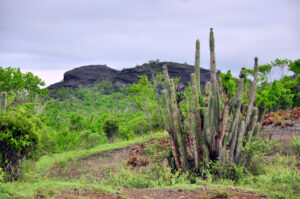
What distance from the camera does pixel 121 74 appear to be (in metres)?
89.4

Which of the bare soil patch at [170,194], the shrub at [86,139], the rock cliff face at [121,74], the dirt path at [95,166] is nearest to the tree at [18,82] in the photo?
the shrub at [86,139]

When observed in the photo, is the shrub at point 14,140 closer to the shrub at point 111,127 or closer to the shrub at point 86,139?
the shrub at point 86,139

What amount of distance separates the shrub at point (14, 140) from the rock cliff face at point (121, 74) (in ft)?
230

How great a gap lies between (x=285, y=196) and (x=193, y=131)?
8.74 ft

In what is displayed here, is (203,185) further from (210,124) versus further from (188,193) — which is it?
(210,124)

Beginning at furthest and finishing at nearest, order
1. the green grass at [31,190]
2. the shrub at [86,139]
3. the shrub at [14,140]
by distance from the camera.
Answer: the shrub at [86,139]
the shrub at [14,140]
the green grass at [31,190]

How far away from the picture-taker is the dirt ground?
5668 mm

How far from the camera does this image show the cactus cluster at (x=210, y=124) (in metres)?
7.50

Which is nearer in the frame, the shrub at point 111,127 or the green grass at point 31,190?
the green grass at point 31,190

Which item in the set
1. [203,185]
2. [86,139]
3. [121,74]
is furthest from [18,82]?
[121,74]

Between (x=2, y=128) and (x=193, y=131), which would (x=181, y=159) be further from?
(x=2, y=128)

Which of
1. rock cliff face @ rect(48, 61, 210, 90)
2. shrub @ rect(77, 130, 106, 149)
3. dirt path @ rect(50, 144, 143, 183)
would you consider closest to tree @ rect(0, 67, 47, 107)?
shrub @ rect(77, 130, 106, 149)

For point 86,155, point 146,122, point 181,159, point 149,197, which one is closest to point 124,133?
point 146,122

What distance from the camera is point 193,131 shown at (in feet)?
24.7
